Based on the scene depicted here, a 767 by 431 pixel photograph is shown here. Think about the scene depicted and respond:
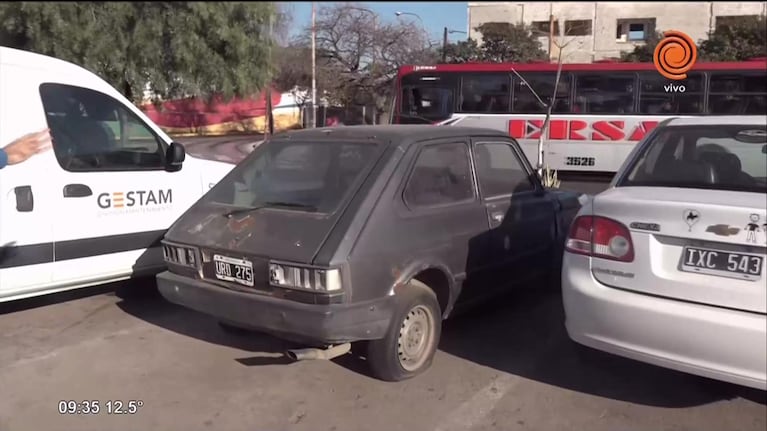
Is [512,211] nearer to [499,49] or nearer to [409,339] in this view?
[409,339]

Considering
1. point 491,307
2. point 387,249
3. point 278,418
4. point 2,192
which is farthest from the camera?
point 491,307

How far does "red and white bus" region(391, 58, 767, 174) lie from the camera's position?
1398 centimetres

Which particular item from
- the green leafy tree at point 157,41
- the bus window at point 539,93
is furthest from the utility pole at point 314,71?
the bus window at point 539,93

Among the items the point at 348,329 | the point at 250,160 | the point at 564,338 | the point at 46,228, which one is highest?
the point at 250,160

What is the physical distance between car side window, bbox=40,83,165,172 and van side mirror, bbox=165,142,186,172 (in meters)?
0.06

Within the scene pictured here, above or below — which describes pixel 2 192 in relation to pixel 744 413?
above

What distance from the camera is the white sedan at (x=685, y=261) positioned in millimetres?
3193

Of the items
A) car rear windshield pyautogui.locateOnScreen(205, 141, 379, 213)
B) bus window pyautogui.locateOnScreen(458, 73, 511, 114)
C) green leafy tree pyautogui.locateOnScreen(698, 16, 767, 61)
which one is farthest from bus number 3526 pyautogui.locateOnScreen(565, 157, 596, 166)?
car rear windshield pyautogui.locateOnScreen(205, 141, 379, 213)

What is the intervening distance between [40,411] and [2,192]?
5.33 feet

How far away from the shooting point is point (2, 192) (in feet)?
14.8

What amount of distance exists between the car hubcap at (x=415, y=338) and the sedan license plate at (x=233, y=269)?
960 mm

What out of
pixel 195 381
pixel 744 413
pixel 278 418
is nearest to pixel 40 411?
pixel 195 381

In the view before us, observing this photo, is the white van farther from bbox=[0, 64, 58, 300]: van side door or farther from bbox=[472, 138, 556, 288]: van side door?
bbox=[472, 138, 556, 288]: van side door

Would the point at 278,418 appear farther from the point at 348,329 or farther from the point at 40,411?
the point at 40,411
